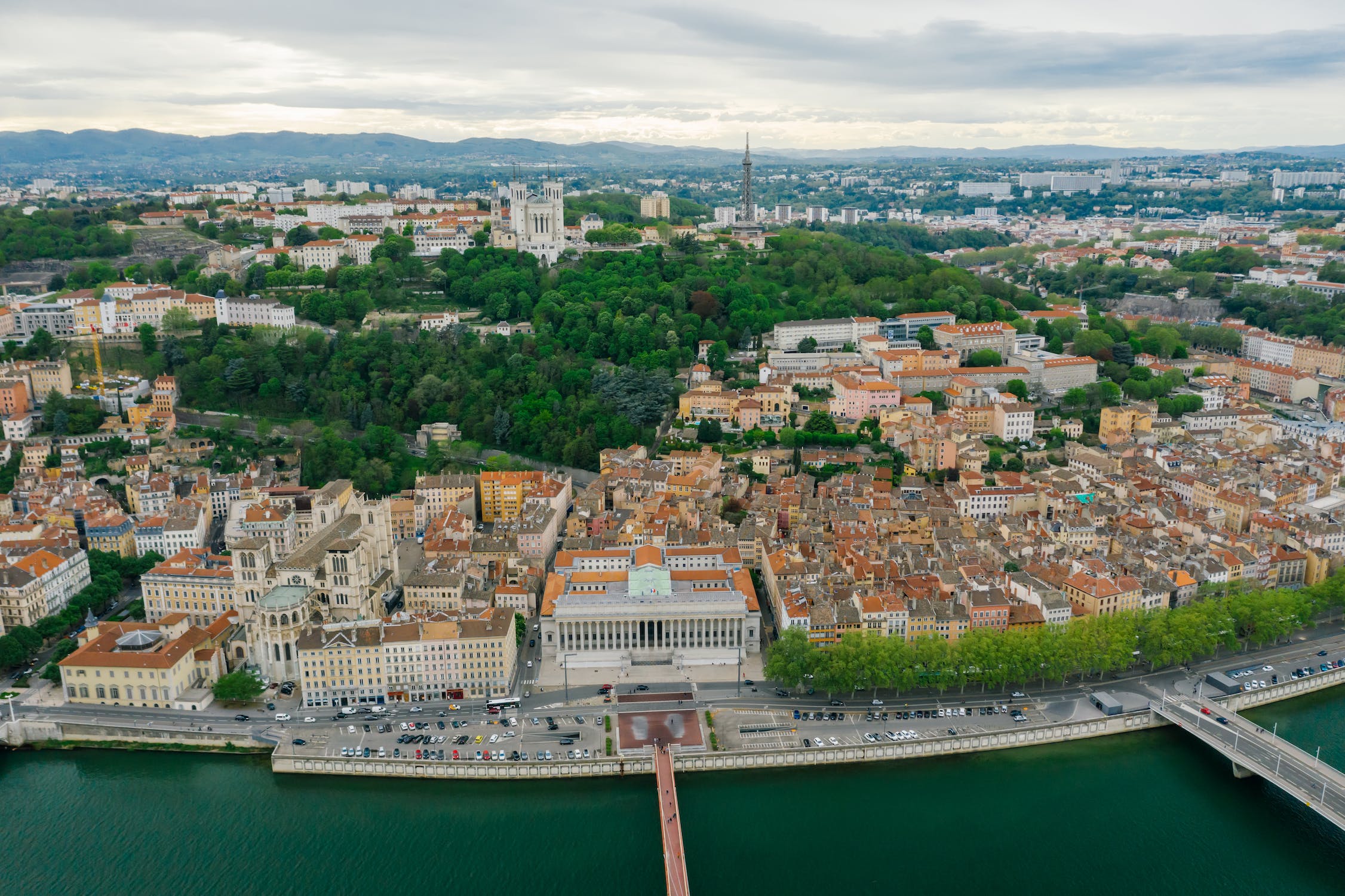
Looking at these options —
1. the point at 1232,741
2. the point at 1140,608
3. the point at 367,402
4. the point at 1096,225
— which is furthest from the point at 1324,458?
the point at 1096,225

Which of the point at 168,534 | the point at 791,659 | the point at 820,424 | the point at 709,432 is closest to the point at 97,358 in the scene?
the point at 168,534

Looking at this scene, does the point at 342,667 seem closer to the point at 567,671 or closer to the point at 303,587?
the point at 303,587

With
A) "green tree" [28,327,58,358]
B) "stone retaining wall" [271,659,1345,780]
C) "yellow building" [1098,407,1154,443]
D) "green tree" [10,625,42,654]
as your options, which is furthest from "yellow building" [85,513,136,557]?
"yellow building" [1098,407,1154,443]

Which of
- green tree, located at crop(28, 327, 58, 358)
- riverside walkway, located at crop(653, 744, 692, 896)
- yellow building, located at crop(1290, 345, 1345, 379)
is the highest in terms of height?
green tree, located at crop(28, 327, 58, 358)

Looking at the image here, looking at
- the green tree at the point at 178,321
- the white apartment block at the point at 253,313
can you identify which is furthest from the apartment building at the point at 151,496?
the white apartment block at the point at 253,313

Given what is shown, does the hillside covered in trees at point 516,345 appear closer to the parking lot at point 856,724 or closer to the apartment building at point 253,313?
the apartment building at point 253,313

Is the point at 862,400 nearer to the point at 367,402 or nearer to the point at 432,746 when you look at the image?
the point at 367,402

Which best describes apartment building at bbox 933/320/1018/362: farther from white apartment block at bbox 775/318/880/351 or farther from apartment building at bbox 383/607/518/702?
apartment building at bbox 383/607/518/702
